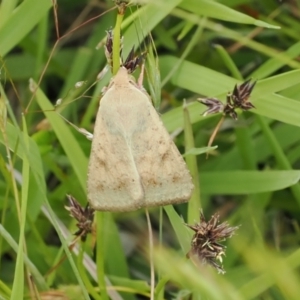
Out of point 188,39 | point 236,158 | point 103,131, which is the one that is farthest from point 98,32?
point 103,131

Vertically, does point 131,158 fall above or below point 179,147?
below

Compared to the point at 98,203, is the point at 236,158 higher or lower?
higher

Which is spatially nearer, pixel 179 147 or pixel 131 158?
pixel 131 158

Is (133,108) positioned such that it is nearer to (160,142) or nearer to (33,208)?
(160,142)
